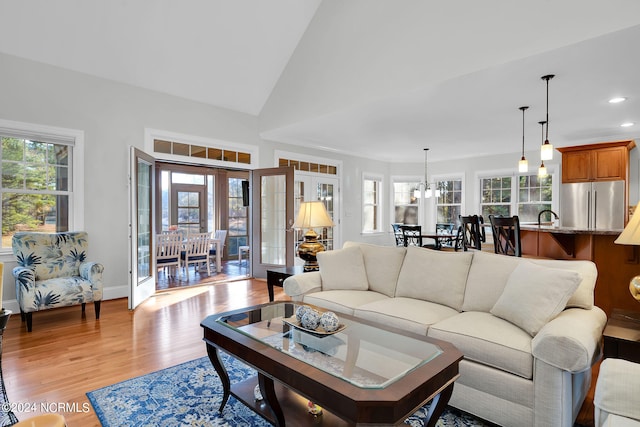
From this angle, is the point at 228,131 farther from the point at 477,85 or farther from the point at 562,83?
the point at 562,83

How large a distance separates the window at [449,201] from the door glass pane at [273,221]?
4.40 m

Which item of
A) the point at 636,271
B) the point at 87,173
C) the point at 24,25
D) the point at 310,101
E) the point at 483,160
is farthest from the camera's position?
the point at 483,160

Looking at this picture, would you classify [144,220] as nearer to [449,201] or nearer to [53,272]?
[53,272]

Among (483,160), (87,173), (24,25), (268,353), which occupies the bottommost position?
(268,353)

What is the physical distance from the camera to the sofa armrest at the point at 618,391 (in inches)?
52.4

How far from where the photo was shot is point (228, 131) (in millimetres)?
5793

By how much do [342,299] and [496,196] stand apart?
6168mm

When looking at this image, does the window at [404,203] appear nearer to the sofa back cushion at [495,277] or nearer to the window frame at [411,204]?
the window frame at [411,204]

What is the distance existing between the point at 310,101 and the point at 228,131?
1579 mm

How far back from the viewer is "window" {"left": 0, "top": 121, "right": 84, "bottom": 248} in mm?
4031

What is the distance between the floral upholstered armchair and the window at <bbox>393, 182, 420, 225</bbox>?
6.85 metres

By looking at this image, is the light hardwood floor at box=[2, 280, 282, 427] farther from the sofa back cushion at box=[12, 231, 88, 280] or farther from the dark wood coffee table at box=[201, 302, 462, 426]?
the dark wood coffee table at box=[201, 302, 462, 426]

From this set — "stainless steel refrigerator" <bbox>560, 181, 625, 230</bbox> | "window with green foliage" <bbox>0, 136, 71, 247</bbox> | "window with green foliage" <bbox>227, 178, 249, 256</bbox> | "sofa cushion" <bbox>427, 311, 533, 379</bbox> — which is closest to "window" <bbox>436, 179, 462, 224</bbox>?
"stainless steel refrigerator" <bbox>560, 181, 625, 230</bbox>

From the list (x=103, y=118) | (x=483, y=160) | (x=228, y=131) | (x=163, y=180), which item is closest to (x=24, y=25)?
(x=103, y=118)
